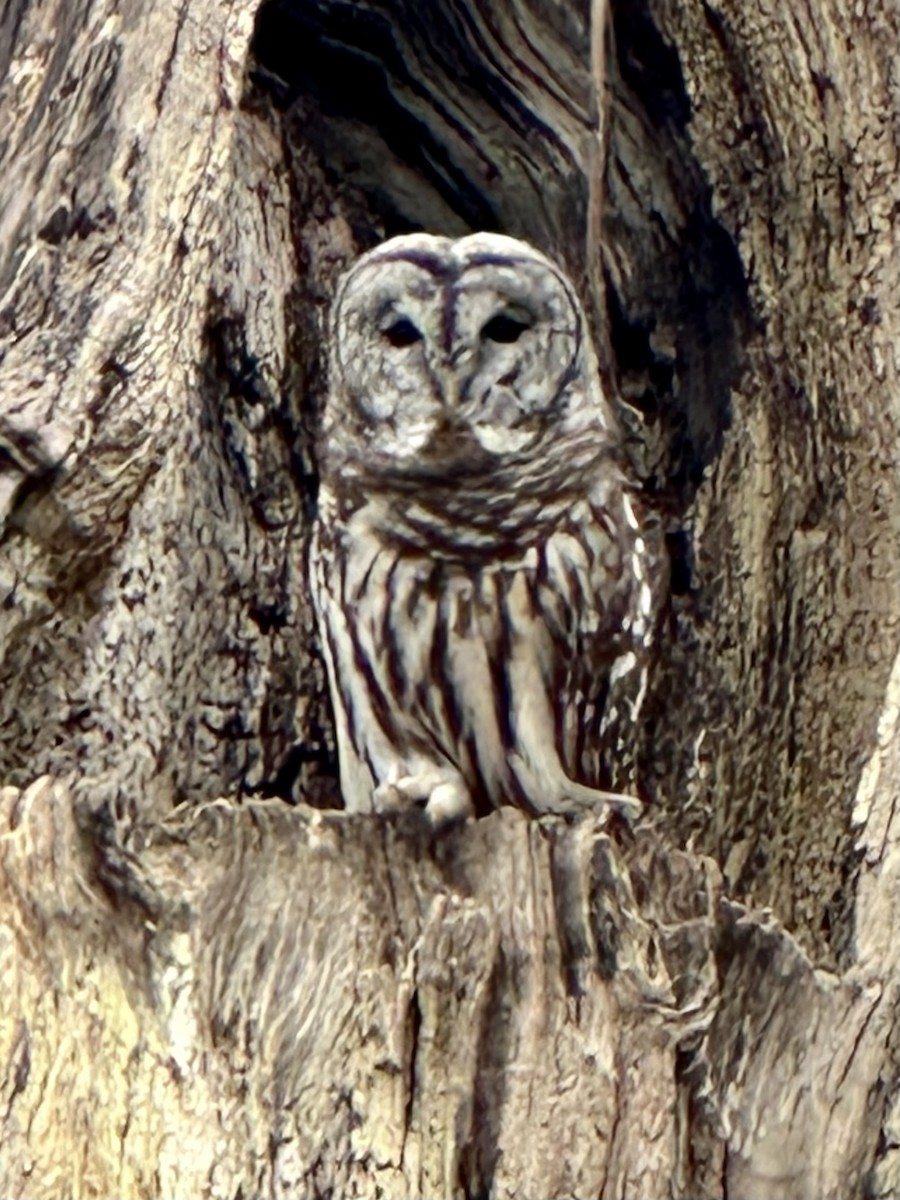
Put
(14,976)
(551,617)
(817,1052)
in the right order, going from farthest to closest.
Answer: (551,617) < (817,1052) < (14,976)

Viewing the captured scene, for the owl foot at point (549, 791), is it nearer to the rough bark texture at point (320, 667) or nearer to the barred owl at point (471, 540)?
the barred owl at point (471, 540)

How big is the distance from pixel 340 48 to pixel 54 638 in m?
1.11

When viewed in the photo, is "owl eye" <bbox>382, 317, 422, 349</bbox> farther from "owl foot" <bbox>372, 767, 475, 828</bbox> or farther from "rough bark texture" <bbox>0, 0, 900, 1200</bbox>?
"owl foot" <bbox>372, 767, 475, 828</bbox>

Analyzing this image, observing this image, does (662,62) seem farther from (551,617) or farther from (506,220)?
(551,617)

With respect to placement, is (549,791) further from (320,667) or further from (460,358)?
(460,358)

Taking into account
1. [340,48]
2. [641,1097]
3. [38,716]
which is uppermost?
[340,48]

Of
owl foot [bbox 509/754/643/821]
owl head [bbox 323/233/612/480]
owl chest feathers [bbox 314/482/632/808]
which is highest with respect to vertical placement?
owl head [bbox 323/233/612/480]

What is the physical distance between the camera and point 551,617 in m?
3.90

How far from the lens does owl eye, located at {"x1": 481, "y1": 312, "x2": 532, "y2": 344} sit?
12.5ft

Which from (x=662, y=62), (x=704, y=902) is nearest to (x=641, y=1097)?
(x=704, y=902)

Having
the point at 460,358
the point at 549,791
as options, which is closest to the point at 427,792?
the point at 549,791

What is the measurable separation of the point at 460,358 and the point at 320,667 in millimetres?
673

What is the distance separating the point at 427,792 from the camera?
3.84 m

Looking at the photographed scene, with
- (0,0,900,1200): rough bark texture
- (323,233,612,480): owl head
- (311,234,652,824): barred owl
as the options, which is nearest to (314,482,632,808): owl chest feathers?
(311,234,652,824): barred owl
